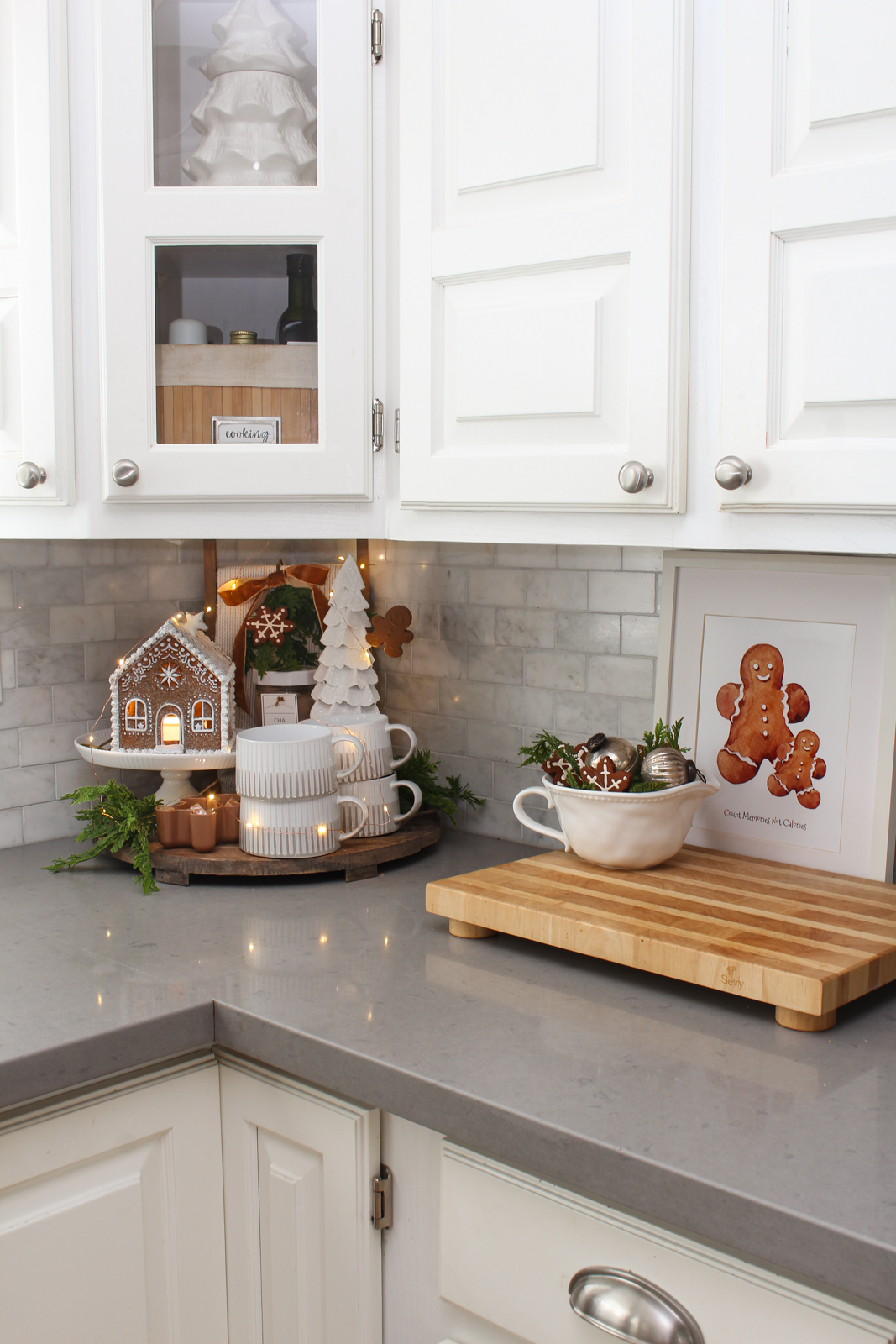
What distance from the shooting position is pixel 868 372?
1062 mm

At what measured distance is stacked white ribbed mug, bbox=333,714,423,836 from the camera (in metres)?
1.68

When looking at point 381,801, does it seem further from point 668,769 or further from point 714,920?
point 714,920

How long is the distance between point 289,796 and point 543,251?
30.3 inches

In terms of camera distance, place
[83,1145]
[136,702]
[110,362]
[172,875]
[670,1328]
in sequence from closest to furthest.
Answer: [670,1328] → [83,1145] → [110,362] → [172,875] → [136,702]

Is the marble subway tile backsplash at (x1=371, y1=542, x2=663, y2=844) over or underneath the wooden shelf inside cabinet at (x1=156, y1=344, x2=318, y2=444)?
underneath

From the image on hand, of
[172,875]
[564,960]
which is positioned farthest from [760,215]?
[172,875]

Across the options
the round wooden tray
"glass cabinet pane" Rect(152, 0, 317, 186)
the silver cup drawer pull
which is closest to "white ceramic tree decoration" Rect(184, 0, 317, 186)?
"glass cabinet pane" Rect(152, 0, 317, 186)

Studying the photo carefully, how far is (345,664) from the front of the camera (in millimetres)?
1744

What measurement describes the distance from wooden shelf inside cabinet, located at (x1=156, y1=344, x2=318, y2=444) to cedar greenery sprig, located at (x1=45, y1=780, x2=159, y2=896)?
533 millimetres

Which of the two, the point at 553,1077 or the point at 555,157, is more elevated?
the point at 555,157

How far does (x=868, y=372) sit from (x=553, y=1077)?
0.70 metres

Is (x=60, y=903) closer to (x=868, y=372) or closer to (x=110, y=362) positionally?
(x=110, y=362)

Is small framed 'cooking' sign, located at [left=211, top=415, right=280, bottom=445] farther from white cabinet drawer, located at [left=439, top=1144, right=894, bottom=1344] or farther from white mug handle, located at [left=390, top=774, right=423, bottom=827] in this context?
white cabinet drawer, located at [left=439, top=1144, right=894, bottom=1344]

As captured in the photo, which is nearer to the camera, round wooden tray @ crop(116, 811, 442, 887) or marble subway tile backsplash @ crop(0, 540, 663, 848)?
round wooden tray @ crop(116, 811, 442, 887)
